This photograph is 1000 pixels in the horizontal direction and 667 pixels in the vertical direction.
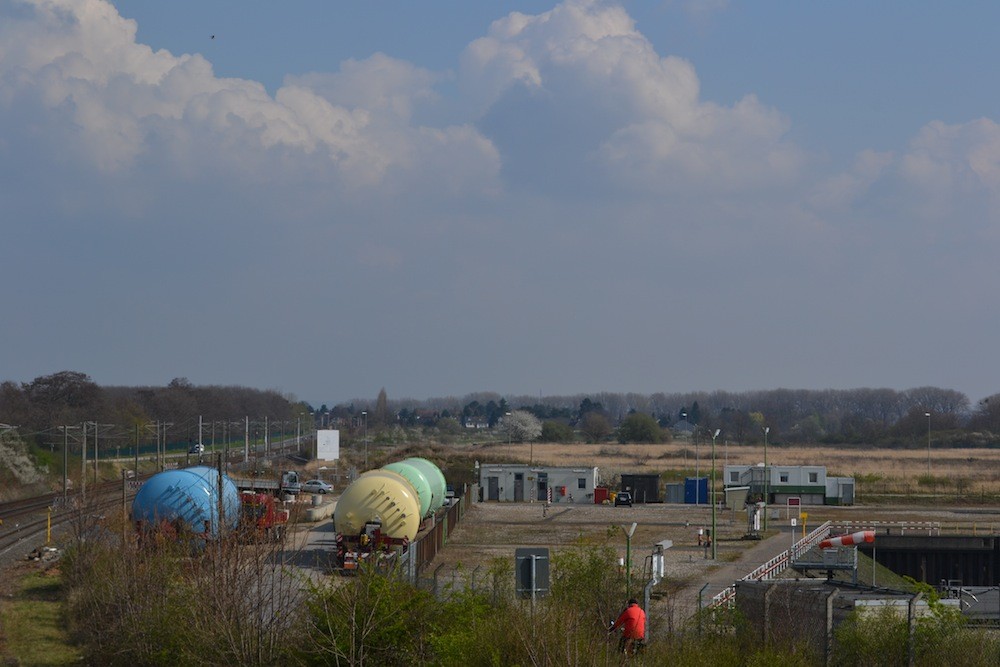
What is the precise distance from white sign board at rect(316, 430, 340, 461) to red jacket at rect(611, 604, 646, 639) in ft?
Answer: 267

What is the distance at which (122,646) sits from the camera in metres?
21.7

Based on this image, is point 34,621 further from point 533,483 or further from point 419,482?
point 533,483

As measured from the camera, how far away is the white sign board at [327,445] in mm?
99375

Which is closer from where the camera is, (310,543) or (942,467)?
(310,543)

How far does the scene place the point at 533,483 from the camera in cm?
7988

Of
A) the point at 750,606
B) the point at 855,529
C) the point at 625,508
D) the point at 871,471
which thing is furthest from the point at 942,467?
the point at 750,606

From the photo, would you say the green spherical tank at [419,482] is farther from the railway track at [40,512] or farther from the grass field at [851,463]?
the grass field at [851,463]

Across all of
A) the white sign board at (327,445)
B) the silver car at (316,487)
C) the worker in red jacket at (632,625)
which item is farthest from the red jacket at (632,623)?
the white sign board at (327,445)

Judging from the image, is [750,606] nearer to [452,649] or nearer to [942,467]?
[452,649]

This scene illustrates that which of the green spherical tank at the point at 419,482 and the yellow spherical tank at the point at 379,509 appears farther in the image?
the green spherical tank at the point at 419,482

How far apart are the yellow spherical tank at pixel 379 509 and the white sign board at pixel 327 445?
59296 mm

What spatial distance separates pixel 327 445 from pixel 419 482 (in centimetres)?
4766

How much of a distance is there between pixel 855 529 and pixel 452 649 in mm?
47875

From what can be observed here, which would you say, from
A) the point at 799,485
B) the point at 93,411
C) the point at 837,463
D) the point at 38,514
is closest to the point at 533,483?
the point at 799,485
